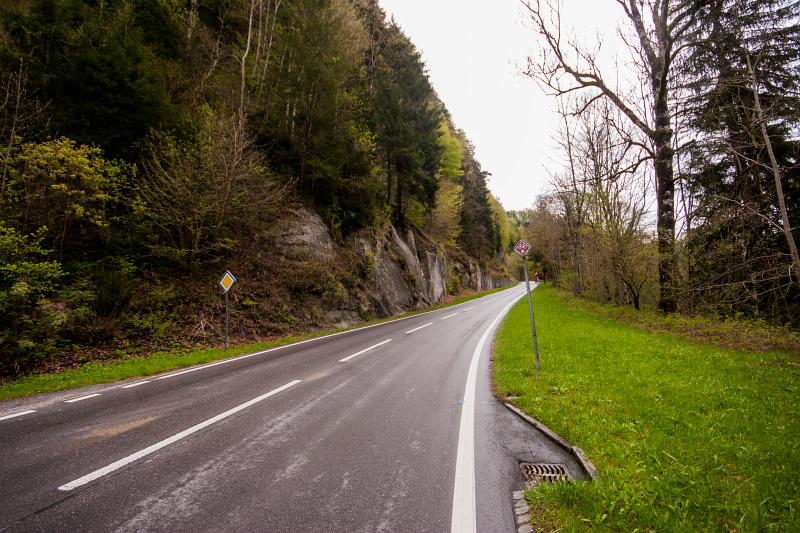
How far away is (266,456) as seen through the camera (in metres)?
3.49

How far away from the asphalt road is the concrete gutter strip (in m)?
0.16

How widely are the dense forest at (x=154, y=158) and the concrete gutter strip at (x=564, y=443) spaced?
11003 mm

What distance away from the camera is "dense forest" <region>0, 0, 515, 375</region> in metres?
9.29

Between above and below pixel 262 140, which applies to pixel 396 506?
below

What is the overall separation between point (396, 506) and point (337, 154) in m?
18.4

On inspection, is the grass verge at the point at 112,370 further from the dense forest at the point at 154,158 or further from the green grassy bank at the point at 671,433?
the green grassy bank at the point at 671,433

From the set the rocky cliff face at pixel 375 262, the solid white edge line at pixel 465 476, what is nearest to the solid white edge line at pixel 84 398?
the solid white edge line at pixel 465 476

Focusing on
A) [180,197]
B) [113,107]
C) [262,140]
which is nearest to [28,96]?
[113,107]

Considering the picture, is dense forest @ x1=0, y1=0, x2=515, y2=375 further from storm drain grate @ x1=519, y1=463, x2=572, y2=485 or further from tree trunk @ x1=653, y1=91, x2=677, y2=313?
tree trunk @ x1=653, y1=91, x2=677, y2=313

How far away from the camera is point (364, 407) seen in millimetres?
5043

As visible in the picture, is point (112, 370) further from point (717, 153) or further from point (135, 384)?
point (717, 153)

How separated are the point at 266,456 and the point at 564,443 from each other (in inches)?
138

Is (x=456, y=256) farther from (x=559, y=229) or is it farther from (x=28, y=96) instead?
(x=28, y=96)

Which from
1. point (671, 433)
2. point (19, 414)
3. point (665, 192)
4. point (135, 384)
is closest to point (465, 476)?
point (671, 433)
